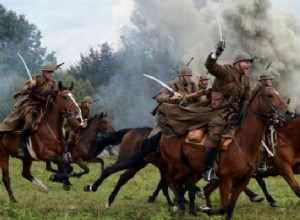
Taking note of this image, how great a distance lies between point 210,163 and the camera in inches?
430

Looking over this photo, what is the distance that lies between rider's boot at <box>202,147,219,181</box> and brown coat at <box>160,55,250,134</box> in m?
0.68

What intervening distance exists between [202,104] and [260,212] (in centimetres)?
274

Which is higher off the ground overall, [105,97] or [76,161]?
[105,97]

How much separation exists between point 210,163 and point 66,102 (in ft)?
12.1

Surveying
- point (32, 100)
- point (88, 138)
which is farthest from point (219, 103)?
point (88, 138)

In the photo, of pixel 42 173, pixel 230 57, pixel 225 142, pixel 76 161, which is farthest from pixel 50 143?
pixel 230 57

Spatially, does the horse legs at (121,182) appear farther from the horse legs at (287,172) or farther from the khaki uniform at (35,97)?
the horse legs at (287,172)

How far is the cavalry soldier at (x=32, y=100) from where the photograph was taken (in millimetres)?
13688

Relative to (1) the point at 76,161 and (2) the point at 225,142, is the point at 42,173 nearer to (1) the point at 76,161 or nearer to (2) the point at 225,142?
(1) the point at 76,161

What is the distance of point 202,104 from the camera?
11.9 meters

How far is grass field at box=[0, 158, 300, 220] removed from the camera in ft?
37.4

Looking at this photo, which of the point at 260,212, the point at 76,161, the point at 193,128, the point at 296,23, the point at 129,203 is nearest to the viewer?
the point at 193,128

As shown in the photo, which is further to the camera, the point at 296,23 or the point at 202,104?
the point at 296,23

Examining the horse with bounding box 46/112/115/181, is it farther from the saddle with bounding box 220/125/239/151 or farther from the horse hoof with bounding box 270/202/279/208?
the saddle with bounding box 220/125/239/151
